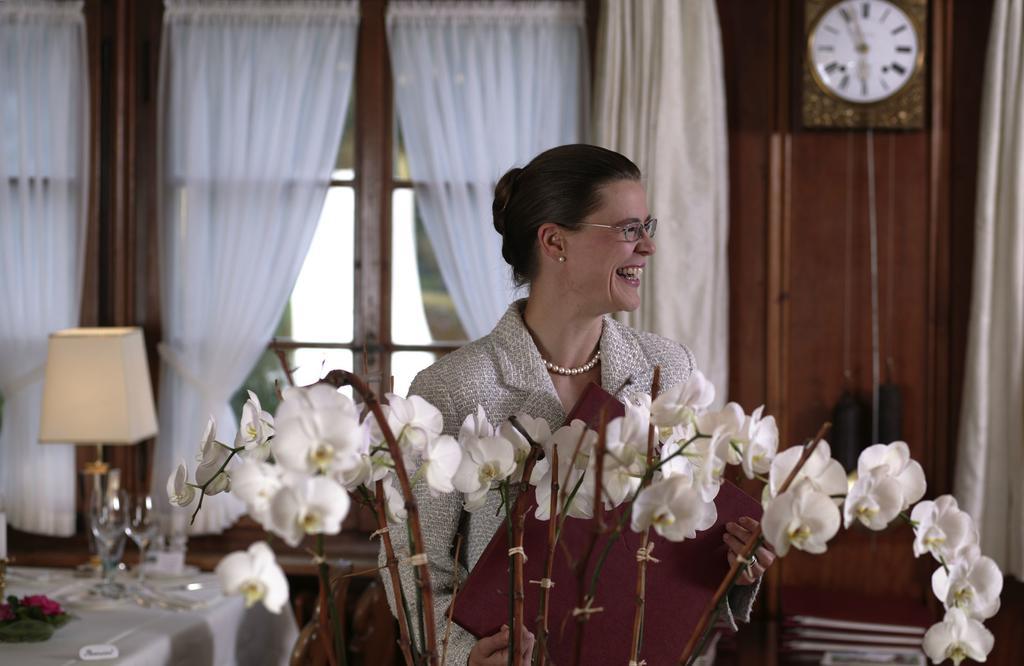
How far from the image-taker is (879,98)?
3545 millimetres

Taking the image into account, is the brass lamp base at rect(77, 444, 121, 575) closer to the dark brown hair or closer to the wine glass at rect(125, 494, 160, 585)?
the wine glass at rect(125, 494, 160, 585)

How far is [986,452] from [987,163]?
2.95ft

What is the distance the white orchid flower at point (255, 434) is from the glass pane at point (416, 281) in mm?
2927

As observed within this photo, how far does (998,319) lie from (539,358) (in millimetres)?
2367

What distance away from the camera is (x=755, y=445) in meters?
0.82

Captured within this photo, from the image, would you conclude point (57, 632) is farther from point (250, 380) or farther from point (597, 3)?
point (597, 3)

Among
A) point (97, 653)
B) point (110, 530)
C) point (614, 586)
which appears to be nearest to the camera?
point (614, 586)

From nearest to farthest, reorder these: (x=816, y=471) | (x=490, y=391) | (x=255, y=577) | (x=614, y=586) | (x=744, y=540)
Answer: (x=255, y=577) → (x=816, y=471) → (x=744, y=540) → (x=614, y=586) → (x=490, y=391)

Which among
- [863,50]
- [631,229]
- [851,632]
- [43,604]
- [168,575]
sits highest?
[863,50]

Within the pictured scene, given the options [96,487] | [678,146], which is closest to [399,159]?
[678,146]

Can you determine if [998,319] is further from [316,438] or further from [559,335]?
[316,438]

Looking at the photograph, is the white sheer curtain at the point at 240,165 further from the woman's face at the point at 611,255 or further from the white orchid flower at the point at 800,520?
the white orchid flower at the point at 800,520

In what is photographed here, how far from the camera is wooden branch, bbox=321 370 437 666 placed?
2.60ft

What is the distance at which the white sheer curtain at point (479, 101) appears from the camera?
376cm
